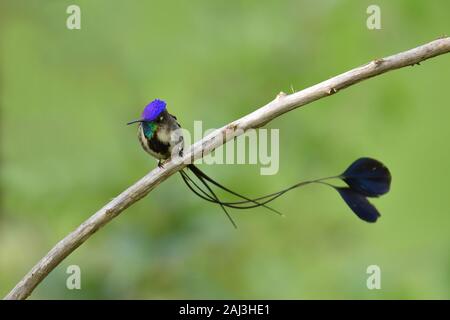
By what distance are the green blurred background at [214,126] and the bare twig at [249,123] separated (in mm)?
1449

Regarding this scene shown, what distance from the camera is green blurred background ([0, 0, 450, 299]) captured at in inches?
161

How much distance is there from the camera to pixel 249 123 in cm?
251

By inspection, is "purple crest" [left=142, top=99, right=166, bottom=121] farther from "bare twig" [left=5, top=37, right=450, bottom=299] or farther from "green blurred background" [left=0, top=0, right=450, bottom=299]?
"green blurred background" [left=0, top=0, right=450, bottom=299]

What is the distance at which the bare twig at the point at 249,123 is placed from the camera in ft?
8.03

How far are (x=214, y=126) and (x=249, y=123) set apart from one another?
73.2 inches

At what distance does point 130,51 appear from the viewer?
191 inches

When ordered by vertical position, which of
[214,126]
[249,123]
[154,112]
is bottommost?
[249,123]

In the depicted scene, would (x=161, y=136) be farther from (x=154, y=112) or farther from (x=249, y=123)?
(x=249, y=123)

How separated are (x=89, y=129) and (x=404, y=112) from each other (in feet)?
5.82

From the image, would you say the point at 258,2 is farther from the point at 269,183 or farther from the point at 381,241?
the point at 381,241

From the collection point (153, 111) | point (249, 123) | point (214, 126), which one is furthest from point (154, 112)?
point (214, 126)

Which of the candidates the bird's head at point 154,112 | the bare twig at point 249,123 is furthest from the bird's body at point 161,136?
the bare twig at point 249,123
